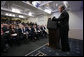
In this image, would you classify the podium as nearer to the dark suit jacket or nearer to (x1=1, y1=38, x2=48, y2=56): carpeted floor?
the dark suit jacket

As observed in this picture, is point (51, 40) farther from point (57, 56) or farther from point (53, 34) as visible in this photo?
point (57, 56)

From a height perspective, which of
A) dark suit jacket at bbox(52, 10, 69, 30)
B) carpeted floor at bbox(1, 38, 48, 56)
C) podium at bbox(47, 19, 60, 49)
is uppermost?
dark suit jacket at bbox(52, 10, 69, 30)

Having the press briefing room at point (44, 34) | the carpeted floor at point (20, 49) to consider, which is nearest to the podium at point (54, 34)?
the press briefing room at point (44, 34)

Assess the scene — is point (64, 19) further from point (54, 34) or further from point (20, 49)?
point (20, 49)

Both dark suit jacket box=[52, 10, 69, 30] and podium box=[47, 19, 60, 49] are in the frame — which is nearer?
dark suit jacket box=[52, 10, 69, 30]

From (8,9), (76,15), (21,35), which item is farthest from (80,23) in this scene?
(8,9)

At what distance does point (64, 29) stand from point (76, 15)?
10.3ft

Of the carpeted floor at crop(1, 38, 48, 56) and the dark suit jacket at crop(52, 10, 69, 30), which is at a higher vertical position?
the dark suit jacket at crop(52, 10, 69, 30)

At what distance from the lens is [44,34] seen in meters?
4.61

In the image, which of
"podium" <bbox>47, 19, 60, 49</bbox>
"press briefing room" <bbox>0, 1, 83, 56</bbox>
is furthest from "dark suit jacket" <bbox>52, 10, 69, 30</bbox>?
"podium" <bbox>47, 19, 60, 49</bbox>

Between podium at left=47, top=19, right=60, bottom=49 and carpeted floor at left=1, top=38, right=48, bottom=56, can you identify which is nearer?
carpeted floor at left=1, top=38, right=48, bottom=56

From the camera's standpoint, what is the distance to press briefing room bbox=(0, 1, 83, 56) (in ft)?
6.23

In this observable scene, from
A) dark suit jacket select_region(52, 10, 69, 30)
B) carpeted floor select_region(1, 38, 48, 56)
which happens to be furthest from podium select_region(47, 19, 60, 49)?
carpeted floor select_region(1, 38, 48, 56)

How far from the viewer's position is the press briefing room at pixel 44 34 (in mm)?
1898
